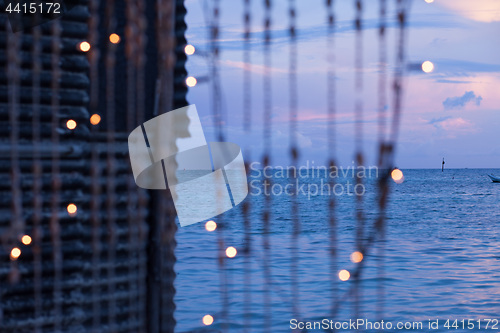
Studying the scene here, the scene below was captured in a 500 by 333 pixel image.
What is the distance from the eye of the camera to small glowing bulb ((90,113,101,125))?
13.5 feet

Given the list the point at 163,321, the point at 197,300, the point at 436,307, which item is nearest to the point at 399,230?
the point at 436,307

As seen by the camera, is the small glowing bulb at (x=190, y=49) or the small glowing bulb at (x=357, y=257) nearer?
the small glowing bulb at (x=357, y=257)

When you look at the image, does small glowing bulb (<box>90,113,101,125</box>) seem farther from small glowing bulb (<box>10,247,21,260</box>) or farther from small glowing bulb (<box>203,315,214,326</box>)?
small glowing bulb (<box>203,315,214,326</box>)

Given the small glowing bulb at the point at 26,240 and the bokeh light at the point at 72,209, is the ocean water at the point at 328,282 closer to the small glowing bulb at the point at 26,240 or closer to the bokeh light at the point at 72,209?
the bokeh light at the point at 72,209

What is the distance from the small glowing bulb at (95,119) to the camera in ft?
13.5

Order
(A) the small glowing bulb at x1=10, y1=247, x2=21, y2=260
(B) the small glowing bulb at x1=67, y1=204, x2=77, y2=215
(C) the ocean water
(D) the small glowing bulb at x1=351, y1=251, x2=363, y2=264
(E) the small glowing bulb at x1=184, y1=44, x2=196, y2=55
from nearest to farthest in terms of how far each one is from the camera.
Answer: (D) the small glowing bulb at x1=351, y1=251, x2=363, y2=264 → (E) the small glowing bulb at x1=184, y1=44, x2=196, y2=55 → (A) the small glowing bulb at x1=10, y1=247, x2=21, y2=260 → (B) the small glowing bulb at x1=67, y1=204, x2=77, y2=215 → (C) the ocean water

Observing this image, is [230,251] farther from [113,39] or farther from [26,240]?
[113,39]

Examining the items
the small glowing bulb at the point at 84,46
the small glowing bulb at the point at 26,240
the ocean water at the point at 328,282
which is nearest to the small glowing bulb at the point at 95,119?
the small glowing bulb at the point at 84,46

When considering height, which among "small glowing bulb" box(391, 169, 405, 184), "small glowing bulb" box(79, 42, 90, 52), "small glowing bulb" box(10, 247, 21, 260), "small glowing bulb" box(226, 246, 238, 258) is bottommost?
"small glowing bulb" box(10, 247, 21, 260)

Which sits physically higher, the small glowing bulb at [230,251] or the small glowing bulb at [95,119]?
the small glowing bulb at [95,119]

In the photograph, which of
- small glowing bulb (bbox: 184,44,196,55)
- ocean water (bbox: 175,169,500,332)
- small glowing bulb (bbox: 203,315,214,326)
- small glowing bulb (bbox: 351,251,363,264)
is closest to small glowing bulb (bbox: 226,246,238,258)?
ocean water (bbox: 175,169,500,332)

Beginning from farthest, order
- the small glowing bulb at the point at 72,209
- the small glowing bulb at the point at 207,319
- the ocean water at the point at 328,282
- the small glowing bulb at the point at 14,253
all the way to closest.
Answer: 1. the ocean water at the point at 328,282
2. the small glowing bulb at the point at 72,209
3. the small glowing bulb at the point at 14,253
4. the small glowing bulb at the point at 207,319

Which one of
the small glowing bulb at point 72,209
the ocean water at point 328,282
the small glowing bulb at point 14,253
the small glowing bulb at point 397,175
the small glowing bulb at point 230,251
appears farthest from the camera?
the ocean water at point 328,282

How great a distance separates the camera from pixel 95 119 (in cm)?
414
